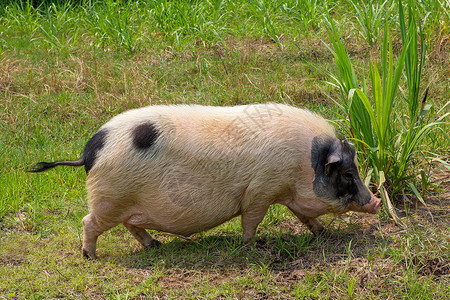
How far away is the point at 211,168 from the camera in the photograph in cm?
391

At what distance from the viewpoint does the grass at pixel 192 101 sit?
377 cm

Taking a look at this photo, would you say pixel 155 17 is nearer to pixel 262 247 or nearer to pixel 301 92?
pixel 301 92

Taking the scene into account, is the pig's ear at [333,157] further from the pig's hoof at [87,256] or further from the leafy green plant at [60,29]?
the leafy green plant at [60,29]

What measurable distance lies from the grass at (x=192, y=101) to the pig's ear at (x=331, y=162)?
0.47 metres

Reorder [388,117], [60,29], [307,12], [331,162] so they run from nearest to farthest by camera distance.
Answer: [331,162] → [388,117] → [307,12] → [60,29]

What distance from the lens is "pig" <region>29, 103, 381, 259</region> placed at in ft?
12.8

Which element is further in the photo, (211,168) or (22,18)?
(22,18)

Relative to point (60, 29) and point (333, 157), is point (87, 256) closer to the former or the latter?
point (333, 157)

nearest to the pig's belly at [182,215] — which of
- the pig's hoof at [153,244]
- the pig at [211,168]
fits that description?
the pig at [211,168]

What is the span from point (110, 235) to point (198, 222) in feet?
3.13

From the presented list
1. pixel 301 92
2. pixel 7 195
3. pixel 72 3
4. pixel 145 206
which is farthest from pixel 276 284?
pixel 72 3

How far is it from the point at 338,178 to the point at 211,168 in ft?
2.86

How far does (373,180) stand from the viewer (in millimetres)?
4652

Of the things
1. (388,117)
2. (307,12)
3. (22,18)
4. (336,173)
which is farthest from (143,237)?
(22,18)
